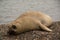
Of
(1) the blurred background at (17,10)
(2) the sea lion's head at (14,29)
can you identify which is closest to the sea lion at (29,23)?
(2) the sea lion's head at (14,29)

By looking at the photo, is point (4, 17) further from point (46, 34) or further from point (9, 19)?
point (46, 34)

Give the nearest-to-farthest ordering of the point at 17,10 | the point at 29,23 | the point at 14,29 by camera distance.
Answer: the point at 14,29, the point at 29,23, the point at 17,10

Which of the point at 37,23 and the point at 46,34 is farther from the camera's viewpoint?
the point at 37,23

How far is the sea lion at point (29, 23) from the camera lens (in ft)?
13.5

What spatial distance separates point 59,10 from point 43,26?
134 inches

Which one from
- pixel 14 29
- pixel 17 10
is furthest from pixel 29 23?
pixel 17 10

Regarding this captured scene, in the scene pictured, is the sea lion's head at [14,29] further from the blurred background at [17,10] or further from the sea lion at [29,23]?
the blurred background at [17,10]

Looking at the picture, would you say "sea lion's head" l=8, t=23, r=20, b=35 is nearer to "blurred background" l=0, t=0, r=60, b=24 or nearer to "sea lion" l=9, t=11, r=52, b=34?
"sea lion" l=9, t=11, r=52, b=34

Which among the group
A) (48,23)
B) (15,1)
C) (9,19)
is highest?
(48,23)

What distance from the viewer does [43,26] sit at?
13.9ft

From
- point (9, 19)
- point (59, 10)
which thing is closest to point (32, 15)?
point (9, 19)

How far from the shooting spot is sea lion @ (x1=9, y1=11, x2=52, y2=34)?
411 cm

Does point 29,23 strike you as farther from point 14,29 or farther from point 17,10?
point 17,10

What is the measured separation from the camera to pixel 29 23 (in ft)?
14.0
